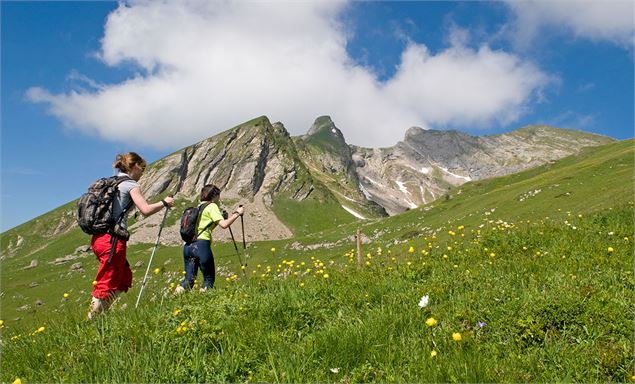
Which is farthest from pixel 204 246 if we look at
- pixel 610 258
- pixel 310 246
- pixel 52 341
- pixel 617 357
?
pixel 310 246

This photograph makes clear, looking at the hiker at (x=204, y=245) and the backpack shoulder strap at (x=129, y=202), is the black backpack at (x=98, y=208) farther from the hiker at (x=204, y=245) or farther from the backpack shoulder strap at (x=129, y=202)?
the hiker at (x=204, y=245)

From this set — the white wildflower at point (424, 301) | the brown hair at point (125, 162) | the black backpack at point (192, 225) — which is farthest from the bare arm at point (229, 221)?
the white wildflower at point (424, 301)

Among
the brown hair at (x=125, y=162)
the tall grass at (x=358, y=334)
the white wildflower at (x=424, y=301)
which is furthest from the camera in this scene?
the brown hair at (x=125, y=162)

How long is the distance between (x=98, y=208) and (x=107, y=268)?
1.10 m

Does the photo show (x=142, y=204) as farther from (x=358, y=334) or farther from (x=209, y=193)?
(x=358, y=334)

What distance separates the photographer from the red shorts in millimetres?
6852

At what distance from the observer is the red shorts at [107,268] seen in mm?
6852

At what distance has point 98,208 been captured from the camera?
690 centimetres

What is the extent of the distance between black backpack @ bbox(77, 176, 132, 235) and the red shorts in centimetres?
20

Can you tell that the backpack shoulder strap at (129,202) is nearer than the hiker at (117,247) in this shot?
No

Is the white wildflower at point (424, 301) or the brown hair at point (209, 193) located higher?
the brown hair at point (209, 193)

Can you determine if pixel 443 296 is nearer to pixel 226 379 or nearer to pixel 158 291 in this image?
pixel 226 379

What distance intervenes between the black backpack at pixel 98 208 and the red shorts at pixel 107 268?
202 millimetres

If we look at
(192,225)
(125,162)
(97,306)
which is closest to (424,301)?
(97,306)
